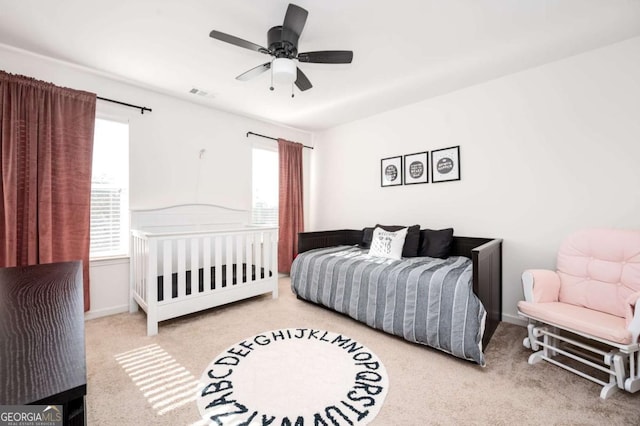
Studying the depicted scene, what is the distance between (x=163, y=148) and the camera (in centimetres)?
316

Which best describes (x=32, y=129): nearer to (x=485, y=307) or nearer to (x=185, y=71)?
(x=185, y=71)

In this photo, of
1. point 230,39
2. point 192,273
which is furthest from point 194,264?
point 230,39

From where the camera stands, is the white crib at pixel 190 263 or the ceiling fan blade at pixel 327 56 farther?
the white crib at pixel 190 263

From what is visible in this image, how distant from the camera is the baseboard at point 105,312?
2.67 m

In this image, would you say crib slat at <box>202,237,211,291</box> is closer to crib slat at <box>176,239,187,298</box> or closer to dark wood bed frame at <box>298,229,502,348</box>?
crib slat at <box>176,239,187,298</box>

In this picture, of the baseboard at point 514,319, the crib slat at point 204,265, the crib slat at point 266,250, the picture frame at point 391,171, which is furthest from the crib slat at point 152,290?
the baseboard at point 514,319

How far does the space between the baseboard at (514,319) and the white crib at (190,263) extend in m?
2.42

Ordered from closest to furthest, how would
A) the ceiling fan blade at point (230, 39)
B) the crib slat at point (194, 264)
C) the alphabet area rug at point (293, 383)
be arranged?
1. the alphabet area rug at point (293, 383)
2. the ceiling fan blade at point (230, 39)
3. the crib slat at point (194, 264)

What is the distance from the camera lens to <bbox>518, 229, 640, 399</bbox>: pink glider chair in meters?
1.61

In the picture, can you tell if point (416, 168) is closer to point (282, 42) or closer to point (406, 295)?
point (406, 295)

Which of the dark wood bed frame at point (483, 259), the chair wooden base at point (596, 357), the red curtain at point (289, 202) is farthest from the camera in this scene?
the red curtain at point (289, 202)

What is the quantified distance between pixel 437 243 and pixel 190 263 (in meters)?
2.70

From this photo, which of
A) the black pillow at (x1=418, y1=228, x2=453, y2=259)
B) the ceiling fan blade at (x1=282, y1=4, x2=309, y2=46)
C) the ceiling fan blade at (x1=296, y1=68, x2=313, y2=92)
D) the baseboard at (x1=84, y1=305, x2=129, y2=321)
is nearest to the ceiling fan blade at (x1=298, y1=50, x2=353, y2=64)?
the ceiling fan blade at (x1=282, y1=4, x2=309, y2=46)

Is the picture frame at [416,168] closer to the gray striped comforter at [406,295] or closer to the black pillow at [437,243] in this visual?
the black pillow at [437,243]
